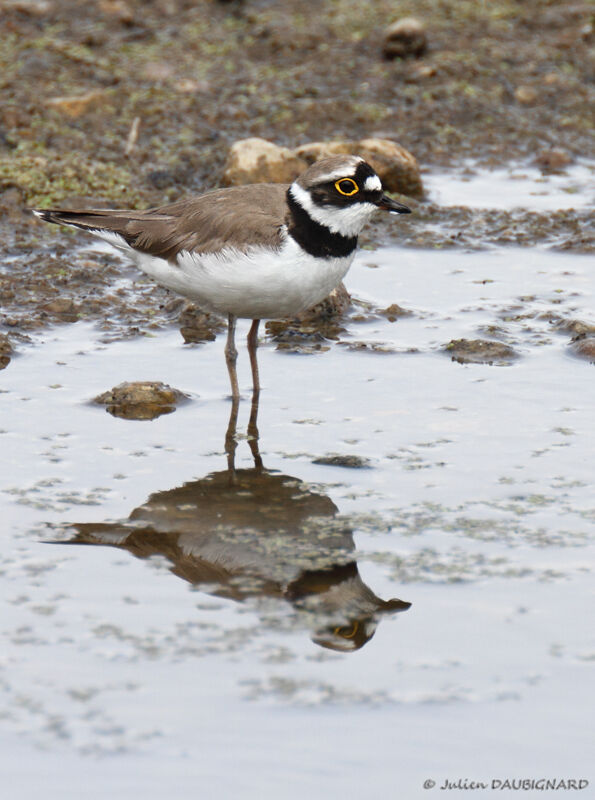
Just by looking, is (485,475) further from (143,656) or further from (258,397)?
(143,656)

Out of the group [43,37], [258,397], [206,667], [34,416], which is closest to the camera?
[206,667]

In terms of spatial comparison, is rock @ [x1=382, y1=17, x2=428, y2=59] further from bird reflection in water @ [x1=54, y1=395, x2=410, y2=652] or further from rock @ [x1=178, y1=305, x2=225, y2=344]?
bird reflection in water @ [x1=54, y1=395, x2=410, y2=652]

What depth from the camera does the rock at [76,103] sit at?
11.8 meters

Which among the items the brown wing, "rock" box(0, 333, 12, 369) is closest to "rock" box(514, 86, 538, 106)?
the brown wing

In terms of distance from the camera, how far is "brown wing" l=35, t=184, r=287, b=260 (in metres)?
6.95

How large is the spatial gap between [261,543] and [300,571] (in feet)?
0.99

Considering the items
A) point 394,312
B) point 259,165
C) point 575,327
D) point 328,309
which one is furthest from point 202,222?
point 259,165

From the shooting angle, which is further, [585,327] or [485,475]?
[585,327]

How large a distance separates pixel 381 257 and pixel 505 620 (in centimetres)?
543

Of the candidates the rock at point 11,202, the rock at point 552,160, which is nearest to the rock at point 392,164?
the rock at point 552,160

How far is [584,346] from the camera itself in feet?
26.1

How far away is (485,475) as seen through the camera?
20.4ft

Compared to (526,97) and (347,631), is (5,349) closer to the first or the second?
(347,631)

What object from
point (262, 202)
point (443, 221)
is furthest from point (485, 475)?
point (443, 221)
